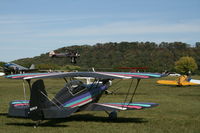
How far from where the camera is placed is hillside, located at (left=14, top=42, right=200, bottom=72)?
100 meters

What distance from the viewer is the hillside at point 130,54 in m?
100

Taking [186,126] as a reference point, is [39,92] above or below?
above

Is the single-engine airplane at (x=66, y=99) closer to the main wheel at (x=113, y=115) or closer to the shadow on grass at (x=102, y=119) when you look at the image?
the main wheel at (x=113, y=115)

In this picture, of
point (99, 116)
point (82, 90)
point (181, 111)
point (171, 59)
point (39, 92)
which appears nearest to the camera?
Answer: point (39, 92)

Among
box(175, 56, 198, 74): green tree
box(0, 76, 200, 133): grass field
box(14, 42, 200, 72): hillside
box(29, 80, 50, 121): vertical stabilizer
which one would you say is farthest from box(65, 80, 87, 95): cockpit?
box(175, 56, 198, 74): green tree

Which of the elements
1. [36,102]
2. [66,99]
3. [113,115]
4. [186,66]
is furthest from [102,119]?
[186,66]

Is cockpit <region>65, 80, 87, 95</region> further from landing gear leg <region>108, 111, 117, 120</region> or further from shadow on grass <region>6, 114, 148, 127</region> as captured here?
landing gear leg <region>108, 111, 117, 120</region>

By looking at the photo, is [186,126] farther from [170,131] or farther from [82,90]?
[82,90]

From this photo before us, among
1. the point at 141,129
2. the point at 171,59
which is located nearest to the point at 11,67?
the point at 141,129

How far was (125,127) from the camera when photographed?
27.0 ft

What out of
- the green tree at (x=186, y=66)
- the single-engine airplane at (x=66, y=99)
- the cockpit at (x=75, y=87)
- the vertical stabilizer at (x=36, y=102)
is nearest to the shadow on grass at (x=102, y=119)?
the single-engine airplane at (x=66, y=99)

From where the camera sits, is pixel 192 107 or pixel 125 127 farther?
pixel 192 107

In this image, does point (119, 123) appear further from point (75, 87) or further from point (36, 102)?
point (36, 102)

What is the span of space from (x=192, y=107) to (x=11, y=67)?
4254cm
